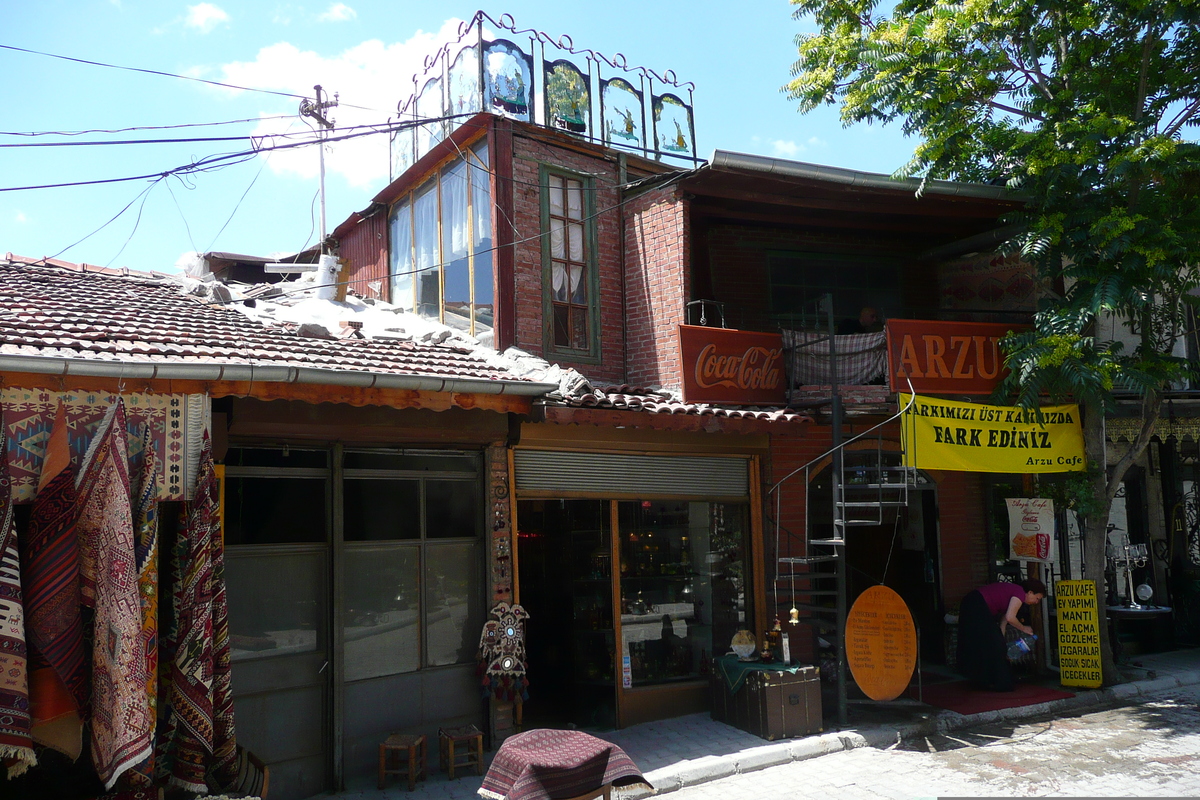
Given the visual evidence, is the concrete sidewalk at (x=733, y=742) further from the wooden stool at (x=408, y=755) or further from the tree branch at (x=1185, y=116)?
the tree branch at (x=1185, y=116)

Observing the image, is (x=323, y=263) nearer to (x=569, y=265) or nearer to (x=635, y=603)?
(x=569, y=265)

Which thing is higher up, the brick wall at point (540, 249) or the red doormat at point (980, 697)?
the brick wall at point (540, 249)

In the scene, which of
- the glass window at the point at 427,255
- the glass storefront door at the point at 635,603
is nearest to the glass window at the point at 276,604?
the glass storefront door at the point at 635,603

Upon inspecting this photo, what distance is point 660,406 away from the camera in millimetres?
8469

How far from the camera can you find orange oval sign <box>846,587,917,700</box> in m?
9.31

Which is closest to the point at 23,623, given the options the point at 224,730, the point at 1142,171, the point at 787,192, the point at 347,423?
the point at 224,730

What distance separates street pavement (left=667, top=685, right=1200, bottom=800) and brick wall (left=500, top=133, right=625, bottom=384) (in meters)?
5.13

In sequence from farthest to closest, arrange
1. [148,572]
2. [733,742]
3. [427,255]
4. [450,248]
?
[427,255] → [450,248] → [733,742] → [148,572]

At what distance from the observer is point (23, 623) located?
15.9 feet

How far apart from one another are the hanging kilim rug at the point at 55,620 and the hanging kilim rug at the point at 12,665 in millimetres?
143

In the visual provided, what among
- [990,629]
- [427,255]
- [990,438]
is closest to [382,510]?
[427,255]

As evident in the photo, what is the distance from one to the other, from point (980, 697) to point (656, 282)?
635 cm

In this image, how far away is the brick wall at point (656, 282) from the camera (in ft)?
33.9

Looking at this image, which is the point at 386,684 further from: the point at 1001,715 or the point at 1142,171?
the point at 1142,171
